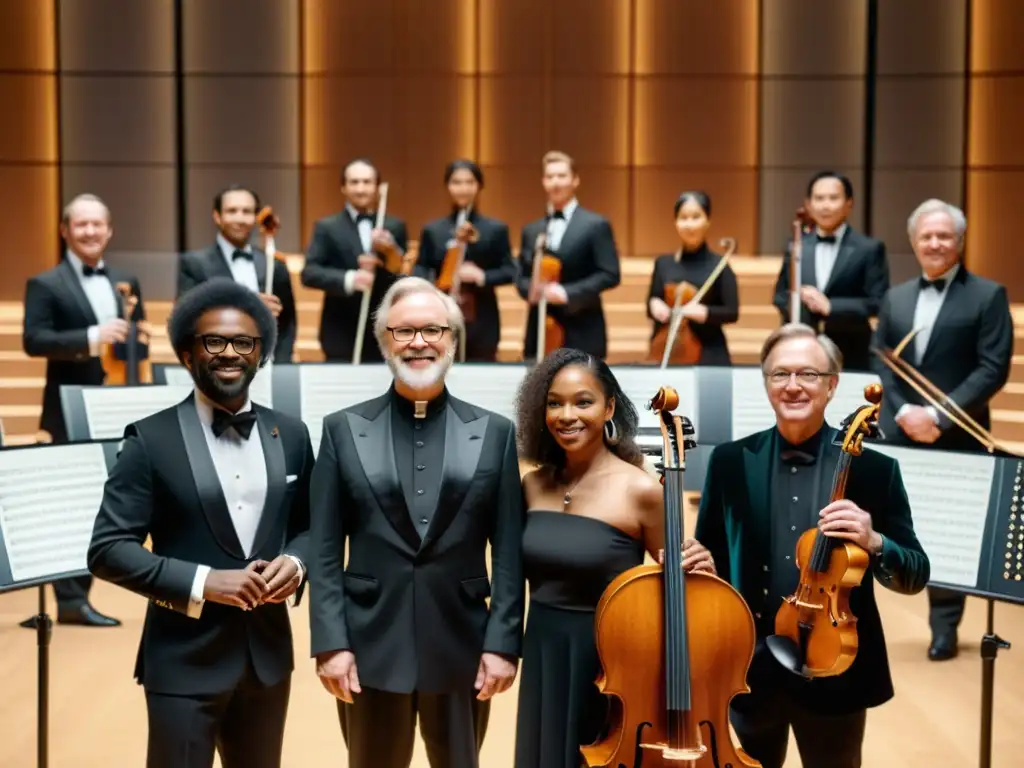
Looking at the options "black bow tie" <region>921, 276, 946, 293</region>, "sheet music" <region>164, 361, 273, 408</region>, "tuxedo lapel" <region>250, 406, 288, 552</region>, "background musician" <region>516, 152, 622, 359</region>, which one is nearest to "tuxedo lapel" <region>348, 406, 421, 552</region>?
"tuxedo lapel" <region>250, 406, 288, 552</region>

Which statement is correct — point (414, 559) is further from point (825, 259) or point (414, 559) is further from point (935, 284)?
point (825, 259)

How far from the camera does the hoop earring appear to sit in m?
2.69

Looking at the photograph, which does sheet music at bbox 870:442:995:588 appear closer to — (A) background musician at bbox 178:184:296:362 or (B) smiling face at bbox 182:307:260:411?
(B) smiling face at bbox 182:307:260:411

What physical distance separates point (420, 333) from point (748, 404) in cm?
204

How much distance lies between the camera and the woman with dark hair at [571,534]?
258 cm

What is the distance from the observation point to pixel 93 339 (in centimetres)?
499

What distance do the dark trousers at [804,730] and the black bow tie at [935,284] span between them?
2.09 meters

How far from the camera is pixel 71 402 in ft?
14.2

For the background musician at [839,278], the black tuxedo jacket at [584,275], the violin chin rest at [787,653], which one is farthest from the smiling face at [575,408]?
the black tuxedo jacket at [584,275]

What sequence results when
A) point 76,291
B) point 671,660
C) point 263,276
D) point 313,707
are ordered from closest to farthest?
1. point 671,660
2. point 313,707
3. point 76,291
4. point 263,276

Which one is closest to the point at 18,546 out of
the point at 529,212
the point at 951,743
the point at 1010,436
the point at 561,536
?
the point at 561,536

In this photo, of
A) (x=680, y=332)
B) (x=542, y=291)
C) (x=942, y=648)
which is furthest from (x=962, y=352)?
(x=542, y=291)

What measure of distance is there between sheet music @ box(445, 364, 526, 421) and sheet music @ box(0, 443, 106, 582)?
1490mm

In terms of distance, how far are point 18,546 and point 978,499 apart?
2.01 m
